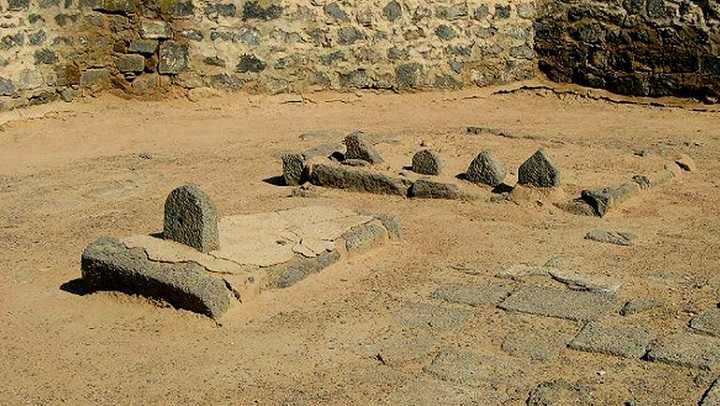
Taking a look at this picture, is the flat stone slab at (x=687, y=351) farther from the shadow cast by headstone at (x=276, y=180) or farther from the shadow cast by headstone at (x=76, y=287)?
the shadow cast by headstone at (x=276, y=180)

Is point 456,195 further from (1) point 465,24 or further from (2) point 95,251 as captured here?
(1) point 465,24

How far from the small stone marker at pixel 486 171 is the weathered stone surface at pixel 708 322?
2.81 meters

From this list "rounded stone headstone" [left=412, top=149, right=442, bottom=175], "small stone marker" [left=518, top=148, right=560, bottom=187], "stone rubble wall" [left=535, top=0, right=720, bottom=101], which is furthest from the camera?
"stone rubble wall" [left=535, top=0, right=720, bottom=101]

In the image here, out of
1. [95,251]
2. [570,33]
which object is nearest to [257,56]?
[570,33]

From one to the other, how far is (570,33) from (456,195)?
5680 millimetres

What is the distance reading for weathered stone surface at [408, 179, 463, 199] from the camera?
798 centimetres

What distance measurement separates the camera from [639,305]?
222 inches

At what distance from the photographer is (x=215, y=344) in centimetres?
522

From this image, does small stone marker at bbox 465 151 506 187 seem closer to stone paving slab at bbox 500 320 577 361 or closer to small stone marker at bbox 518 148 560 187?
small stone marker at bbox 518 148 560 187

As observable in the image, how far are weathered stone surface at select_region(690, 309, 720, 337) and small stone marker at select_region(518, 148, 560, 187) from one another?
251 cm

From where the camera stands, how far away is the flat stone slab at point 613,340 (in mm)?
5039

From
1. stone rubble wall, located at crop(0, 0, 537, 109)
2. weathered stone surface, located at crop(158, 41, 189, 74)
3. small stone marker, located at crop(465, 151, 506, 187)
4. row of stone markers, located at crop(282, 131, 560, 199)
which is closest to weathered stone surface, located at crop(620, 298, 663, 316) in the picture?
row of stone markers, located at crop(282, 131, 560, 199)

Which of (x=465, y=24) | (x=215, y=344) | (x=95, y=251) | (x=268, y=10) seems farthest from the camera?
(x=465, y=24)

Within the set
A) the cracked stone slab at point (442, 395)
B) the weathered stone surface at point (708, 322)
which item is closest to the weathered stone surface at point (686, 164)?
the weathered stone surface at point (708, 322)
